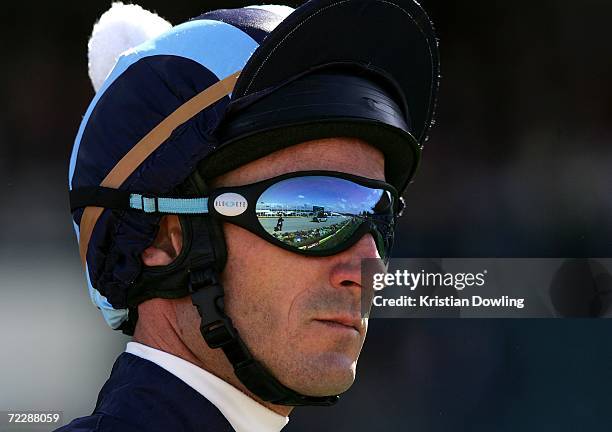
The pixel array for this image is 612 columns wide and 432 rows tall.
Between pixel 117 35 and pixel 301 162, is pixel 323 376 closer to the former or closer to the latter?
pixel 301 162

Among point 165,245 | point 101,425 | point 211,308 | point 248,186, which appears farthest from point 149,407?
point 248,186

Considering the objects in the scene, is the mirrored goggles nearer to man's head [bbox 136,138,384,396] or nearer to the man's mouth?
man's head [bbox 136,138,384,396]

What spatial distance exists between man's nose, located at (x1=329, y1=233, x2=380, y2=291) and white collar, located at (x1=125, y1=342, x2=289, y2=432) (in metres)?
0.30

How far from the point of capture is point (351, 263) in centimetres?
170

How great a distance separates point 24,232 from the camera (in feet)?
13.5

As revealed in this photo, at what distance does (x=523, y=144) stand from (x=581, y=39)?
542mm

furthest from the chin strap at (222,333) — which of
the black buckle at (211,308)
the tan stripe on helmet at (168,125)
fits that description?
the tan stripe on helmet at (168,125)

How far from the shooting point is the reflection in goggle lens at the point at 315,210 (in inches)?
64.9

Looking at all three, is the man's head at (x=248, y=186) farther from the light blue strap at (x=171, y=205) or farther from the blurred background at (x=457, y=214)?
the blurred background at (x=457, y=214)

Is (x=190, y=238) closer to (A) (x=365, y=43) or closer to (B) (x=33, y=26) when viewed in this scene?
(A) (x=365, y=43)

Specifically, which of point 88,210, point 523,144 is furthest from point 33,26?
point 88,210

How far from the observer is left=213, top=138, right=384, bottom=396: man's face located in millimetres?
1619

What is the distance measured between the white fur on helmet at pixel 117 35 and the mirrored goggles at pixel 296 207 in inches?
21.4

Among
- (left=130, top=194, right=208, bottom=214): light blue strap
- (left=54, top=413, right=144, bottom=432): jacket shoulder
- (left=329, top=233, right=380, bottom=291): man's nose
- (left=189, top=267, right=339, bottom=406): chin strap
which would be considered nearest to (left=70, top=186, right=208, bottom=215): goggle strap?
(left=130, top=194, right=208, bottom=214): light blue strap
